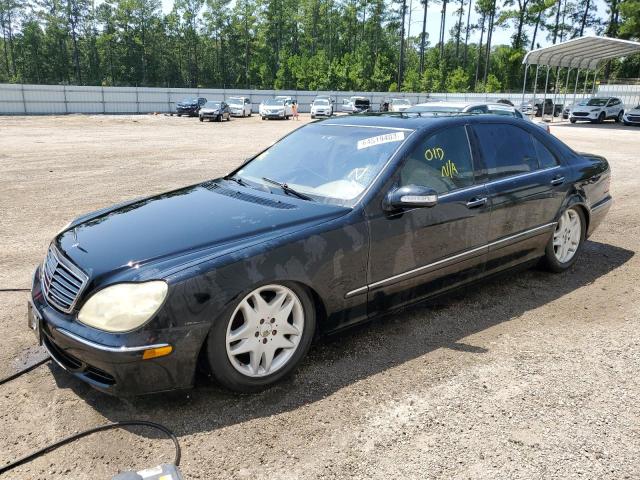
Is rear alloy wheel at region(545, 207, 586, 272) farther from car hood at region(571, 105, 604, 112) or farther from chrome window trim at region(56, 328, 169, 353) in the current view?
car hood at region(571, 105, 604, 112)

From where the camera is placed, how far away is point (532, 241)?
4.59m

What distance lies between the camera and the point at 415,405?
2936 mm

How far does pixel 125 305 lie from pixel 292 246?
0.93 meters

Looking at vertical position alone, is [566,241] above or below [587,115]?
below

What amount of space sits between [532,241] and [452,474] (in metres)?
2.71

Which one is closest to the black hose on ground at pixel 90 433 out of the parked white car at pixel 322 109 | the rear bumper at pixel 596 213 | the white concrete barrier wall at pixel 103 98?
the rear bumper at pixel 596 213

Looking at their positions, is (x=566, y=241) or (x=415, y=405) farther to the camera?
(x=566, y=241)

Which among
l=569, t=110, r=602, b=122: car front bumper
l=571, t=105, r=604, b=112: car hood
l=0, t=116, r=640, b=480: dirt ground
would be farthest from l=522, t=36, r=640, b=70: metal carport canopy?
l=0, t=116, r=640, b=480: dirt ground

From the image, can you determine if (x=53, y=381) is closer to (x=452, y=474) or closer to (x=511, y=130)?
(x=452, y=474)

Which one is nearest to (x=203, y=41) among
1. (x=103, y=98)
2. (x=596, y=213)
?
(x=103, y=98)

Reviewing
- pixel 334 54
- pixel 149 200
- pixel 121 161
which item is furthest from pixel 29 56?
pixel 149 200

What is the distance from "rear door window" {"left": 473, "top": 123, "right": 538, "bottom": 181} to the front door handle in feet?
0.79

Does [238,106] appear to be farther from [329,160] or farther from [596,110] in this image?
[329,160]

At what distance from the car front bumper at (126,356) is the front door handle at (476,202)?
222 centimetres
